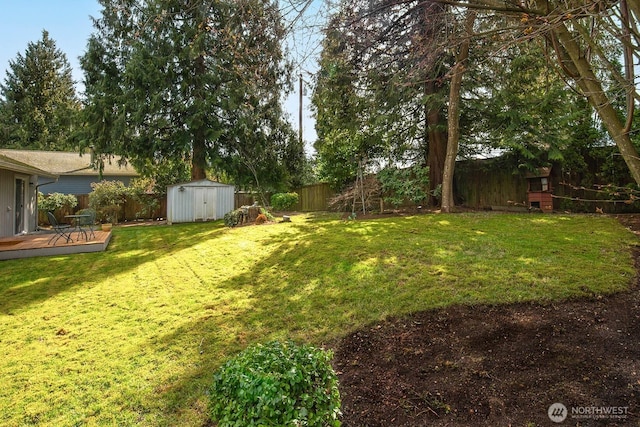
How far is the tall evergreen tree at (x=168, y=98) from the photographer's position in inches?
546

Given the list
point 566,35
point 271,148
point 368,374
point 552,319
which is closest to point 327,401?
point 368,374

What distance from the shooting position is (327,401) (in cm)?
195

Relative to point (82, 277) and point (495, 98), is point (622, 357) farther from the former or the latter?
point (495, 98)

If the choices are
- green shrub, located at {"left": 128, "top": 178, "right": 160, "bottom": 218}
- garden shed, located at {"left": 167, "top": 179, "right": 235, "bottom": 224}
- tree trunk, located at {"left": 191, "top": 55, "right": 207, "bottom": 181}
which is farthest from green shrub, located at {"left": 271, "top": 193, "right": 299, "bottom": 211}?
green shrub, located at {"left": 128, "top": 178, "right": 160, "bottom": 218}

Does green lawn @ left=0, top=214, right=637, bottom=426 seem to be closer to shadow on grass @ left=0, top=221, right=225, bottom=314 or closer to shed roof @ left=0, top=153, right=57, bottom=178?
shadow on grass @ left=0, top=221, right=225, bottom=314

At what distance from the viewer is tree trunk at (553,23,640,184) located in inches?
81.9

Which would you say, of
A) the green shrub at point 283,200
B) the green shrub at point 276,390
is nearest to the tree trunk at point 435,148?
the green shrub at point 283,200

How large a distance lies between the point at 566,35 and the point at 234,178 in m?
15.6

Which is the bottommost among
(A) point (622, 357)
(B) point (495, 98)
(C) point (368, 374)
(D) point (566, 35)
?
(C) point (368, 374)

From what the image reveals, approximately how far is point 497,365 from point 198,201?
1415 cm

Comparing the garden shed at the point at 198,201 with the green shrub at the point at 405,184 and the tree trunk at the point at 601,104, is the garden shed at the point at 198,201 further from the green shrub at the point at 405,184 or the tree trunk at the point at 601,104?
the tree trunk at the point at 601,104

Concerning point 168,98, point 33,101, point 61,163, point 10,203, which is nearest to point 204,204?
point 168,98

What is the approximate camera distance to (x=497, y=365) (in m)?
2.61

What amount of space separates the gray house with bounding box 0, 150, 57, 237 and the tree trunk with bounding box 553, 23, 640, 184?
1075 cm
